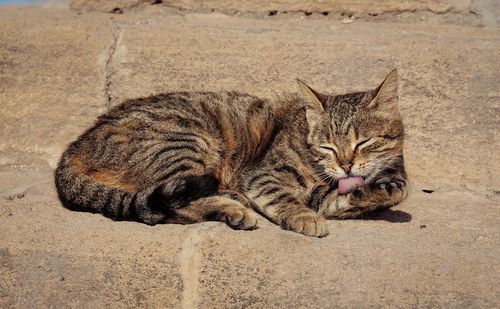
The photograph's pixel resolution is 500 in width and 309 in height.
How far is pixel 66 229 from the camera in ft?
11.4

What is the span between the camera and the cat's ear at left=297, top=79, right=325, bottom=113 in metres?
3.98

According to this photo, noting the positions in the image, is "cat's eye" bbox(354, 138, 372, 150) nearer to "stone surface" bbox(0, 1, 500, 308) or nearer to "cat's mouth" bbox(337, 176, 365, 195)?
"cat's mouth" bbox(337, 176, 365, 195)

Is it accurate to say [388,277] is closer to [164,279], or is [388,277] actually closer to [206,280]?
[206,280]

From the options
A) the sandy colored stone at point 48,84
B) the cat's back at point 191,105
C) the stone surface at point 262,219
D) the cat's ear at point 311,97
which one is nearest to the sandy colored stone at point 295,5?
the stone surface at point 262,219

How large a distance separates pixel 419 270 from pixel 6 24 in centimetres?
341

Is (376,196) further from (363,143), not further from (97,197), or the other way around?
(97,197)

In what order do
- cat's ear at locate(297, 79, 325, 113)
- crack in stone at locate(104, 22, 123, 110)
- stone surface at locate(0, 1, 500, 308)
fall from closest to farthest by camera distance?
stone surface at locate(0, 1, 500, 308), cat's ear at locate(297, 79, 325, 113), crack in stone at locate(104, 22, 123, 110)

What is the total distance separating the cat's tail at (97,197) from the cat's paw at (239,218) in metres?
0.32

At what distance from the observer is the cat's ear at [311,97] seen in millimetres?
3984

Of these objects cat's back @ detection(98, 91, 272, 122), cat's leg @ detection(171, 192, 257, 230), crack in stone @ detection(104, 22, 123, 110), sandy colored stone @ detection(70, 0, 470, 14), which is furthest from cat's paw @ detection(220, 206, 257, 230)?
sandy colored stone @ detection(70, 0, 470, 14)

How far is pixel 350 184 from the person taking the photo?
12.4 feet

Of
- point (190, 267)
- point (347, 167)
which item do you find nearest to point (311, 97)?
point (347, 167)

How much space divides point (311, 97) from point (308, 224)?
874 millimetres

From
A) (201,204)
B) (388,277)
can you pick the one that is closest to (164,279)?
(201,204)
